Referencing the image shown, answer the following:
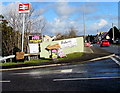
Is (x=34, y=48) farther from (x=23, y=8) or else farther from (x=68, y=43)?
(x=68, y=43)

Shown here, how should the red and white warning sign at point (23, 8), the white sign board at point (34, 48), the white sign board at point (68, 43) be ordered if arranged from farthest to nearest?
the white sign board at point (68, 43) → the white sign board at point (34, 48) → the red and white warning sign at point (23, 8)

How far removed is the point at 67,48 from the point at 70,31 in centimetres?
4375

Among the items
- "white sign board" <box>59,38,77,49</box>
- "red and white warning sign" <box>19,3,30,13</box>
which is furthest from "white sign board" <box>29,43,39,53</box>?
"red and white warning sign" <box>19,3,30,13</box>

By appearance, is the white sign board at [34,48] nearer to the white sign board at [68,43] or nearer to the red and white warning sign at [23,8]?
the white sign board at [68,43]

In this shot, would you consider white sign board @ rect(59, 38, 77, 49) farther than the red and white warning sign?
Yes

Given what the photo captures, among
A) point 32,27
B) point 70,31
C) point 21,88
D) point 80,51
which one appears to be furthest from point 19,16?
point 70,31

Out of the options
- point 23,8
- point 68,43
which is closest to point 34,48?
point 23,8

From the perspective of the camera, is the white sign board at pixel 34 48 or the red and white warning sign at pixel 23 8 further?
the white sign board at pixel 34 48

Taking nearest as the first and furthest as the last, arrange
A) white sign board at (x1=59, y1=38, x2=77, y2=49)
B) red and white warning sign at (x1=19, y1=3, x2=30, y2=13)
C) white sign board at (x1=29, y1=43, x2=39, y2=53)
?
1. red and white warning sign at (x1=19, y1=3, x2=30, y2=13)
2. white sign board at (x1=29, y1=43, x2=39, y2=53)
3. white sign board at (x1=59, y1=38, x2=77, y2=49)

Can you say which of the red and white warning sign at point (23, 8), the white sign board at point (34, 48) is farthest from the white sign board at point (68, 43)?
the red and white warning sign at point (23, 8)

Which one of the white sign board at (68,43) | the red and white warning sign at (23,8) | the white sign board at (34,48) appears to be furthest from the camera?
the white sign board at (68,43)

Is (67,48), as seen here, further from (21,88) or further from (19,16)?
(21,88)

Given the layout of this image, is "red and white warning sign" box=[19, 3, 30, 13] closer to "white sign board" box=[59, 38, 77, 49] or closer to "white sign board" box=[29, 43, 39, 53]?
"white sign board" box=[29, 43, 39, 53]

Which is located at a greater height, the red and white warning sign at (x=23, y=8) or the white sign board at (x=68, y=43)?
the red and white warning sign at (x=23, y=8)
